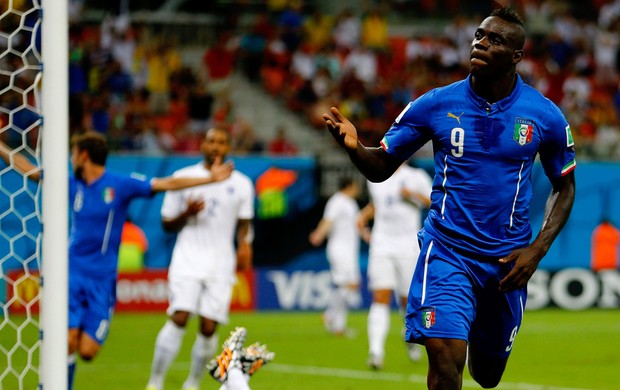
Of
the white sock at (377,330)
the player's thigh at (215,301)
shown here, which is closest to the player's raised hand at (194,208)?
the player's thigh at (215,301)

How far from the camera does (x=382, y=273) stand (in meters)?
13.8

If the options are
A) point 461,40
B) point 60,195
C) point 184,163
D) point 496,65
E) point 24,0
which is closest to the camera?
point 60,195

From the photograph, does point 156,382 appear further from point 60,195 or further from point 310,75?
point 310,75

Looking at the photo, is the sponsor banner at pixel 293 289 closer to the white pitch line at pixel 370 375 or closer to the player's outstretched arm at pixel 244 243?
the white pitch line at pixel 370 375

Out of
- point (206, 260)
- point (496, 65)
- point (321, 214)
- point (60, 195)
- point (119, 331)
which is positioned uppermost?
point (496, 65)

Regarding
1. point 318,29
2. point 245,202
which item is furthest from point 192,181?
point 318,29

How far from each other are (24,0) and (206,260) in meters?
3.92

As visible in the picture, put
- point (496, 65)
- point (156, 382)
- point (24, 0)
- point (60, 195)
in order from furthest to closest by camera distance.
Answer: point (156, 382), point (24, 0), point (496, 65), point (60, 195)

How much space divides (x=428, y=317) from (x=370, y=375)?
20.5 ft

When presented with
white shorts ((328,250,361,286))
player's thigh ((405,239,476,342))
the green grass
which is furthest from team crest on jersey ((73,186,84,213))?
white shorts ((328,250,361,286))

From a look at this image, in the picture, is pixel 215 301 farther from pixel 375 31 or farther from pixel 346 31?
pixel 375 31

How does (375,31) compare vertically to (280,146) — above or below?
above

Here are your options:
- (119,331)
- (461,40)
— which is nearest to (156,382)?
(119,331)

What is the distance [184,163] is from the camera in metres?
20.1
